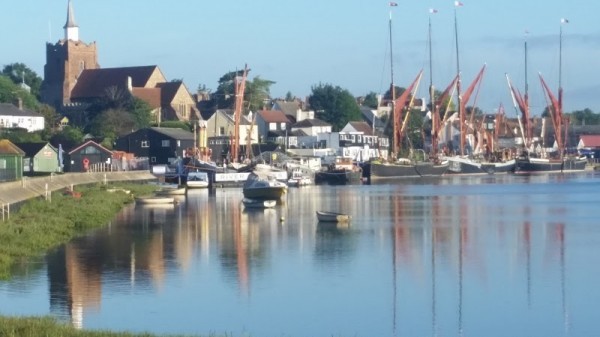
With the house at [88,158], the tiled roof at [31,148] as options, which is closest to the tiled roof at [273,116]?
the house at [88,158]

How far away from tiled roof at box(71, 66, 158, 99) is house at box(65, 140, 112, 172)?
108 feet

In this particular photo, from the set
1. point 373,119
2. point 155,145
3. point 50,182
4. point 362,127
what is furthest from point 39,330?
point 373,119

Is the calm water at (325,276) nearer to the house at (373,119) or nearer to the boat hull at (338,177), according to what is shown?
the boat hull at (338,177)

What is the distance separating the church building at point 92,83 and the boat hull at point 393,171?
2396 cm

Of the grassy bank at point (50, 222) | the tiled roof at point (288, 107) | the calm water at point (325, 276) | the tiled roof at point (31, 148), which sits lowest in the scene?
the calm water at point (325, 276)

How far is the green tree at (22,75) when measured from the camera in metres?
139

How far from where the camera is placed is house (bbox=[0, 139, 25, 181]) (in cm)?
5369

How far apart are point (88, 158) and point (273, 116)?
3502cm

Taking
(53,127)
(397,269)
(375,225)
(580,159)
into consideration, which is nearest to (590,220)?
(375,225)

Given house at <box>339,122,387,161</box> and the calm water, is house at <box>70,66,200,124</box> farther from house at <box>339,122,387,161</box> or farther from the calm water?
the calm water

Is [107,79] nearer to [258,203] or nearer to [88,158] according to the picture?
[88,158]

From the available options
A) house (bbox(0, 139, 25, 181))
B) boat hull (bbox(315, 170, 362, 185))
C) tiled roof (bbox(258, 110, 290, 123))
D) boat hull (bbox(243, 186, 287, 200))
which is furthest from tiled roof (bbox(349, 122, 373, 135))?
house (bbox(0, 139, 25, 181))

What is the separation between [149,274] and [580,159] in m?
98.0

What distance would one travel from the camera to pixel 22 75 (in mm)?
138500
